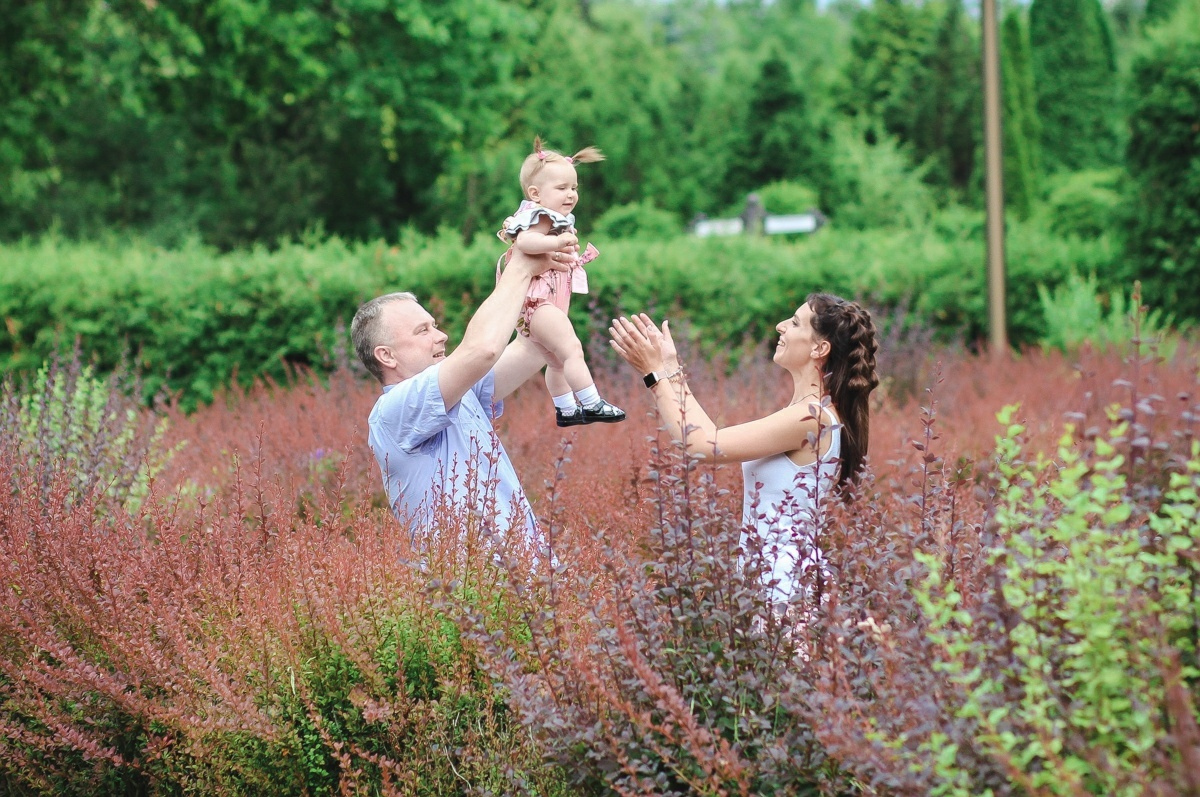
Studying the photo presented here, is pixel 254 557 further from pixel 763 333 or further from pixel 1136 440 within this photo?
pixel 763 333

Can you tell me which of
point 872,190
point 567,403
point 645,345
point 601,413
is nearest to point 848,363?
point 645,345

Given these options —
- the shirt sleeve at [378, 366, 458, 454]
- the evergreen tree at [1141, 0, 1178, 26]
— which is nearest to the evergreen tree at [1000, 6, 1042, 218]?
the evergreen tree at [1141, 0, 1178, 26]

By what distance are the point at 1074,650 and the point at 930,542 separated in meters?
0.99

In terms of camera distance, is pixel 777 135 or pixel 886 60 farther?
pixel 886 60

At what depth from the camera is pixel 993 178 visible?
1181cm

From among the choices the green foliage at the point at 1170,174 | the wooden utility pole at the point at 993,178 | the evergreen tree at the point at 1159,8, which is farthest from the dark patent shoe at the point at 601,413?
the evergreen tree at the point at 1159,8

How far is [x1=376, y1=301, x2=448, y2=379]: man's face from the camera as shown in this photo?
3.67 m

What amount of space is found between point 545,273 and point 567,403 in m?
0.45

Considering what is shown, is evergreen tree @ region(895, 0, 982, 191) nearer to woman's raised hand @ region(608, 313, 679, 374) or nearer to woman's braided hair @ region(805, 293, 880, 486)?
woman's braided hair @ region(805, 293, 880, 486)

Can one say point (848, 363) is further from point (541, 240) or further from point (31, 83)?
point (31, 83)

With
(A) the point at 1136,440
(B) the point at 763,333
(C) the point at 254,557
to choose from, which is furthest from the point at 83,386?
(B) the point at 763,333

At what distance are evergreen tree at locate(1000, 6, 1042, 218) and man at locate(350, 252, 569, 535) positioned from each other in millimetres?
26286

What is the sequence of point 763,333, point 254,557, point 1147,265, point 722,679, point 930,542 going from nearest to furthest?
point 722,679, point 930,542, point 254,557, point 763,333, point 1147,265

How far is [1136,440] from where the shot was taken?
206 centimetres
